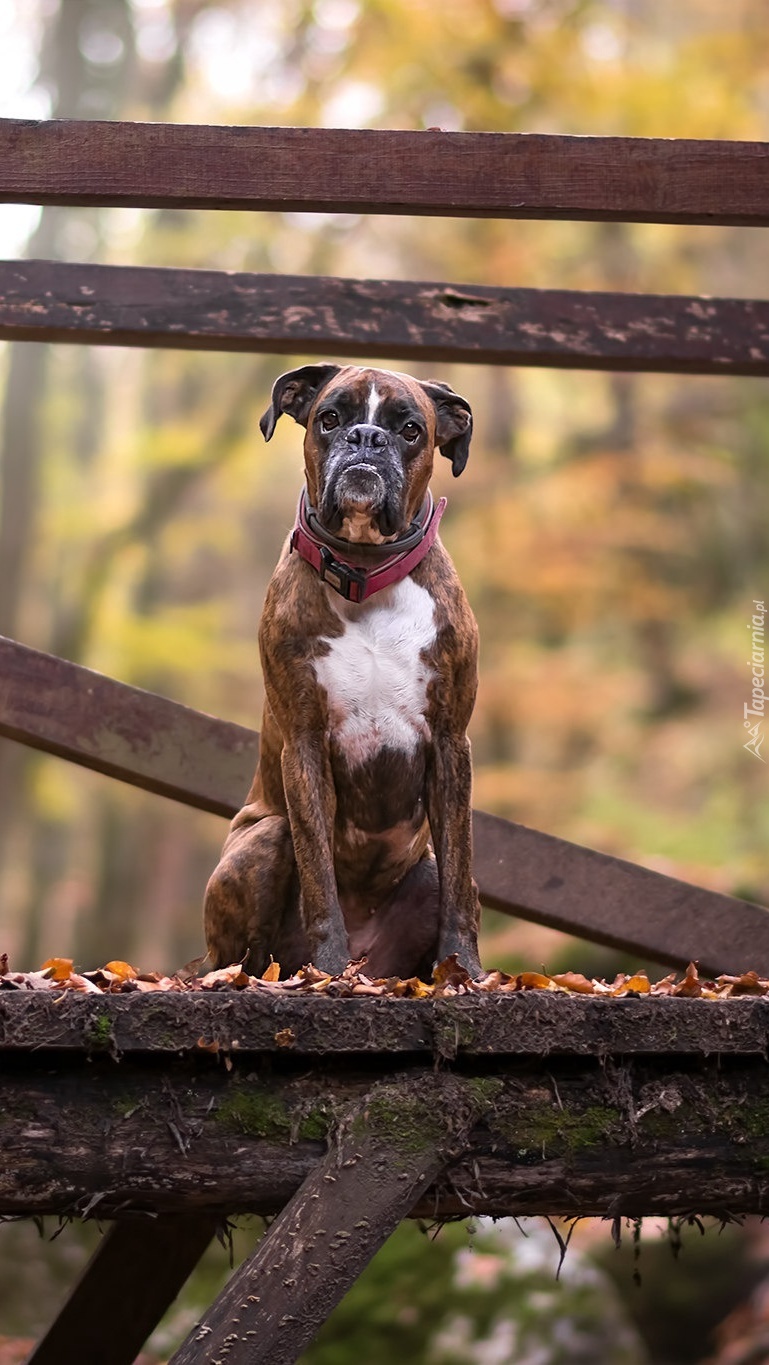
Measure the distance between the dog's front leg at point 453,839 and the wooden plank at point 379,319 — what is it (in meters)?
1.57

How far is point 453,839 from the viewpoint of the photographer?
4.08 m

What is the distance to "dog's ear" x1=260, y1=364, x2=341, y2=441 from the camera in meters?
4.17

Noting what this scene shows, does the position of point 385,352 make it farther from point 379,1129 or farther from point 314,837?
point 379,1129

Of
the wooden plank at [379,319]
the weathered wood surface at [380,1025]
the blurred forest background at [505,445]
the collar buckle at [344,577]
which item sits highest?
the blurred forest background at [505,445]

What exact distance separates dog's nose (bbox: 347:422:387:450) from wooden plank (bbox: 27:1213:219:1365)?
2.26 metres

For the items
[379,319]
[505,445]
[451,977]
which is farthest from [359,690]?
[505,445]

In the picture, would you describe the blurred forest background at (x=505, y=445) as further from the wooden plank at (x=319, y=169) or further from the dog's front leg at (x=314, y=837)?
the wooden plank at (x=319, y=169)

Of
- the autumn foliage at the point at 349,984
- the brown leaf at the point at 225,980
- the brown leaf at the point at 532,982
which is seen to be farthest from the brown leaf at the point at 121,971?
the brown leaf at the point at 532,982

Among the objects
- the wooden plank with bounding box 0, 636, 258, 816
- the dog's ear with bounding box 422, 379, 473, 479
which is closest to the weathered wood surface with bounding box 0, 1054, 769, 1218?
the dog's ear with bounding box 422, 379, 473, 479

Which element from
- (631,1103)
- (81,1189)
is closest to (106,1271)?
(81,1189)

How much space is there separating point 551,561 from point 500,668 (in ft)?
4.54

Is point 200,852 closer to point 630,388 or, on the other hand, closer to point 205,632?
point 205,632

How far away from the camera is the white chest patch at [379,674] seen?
403 centimetres

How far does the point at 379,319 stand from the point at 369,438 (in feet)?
4.14
